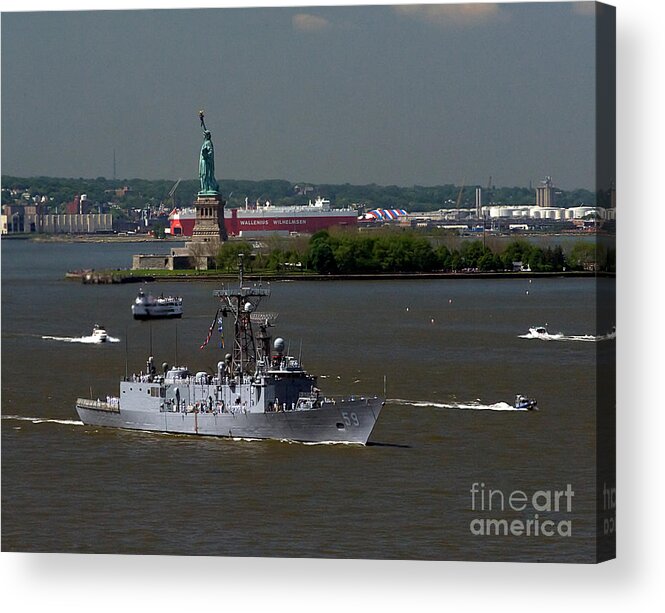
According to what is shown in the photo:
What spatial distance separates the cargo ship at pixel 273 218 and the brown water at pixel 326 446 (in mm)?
648

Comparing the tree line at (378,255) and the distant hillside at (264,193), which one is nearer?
Result: the distant hillside at (264,193)

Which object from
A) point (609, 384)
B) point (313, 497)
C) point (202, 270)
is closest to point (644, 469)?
point (609, 384)

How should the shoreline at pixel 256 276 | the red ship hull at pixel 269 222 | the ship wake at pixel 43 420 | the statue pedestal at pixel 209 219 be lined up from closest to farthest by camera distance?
the ship wake at pixel 43 420 → the statue pedestal at pixel 209 219 → the red ship hull at pixel 269 222 → the shoreline at pixel 256 276

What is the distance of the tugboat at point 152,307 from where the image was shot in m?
23.5

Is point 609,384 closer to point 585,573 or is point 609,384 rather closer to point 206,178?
point 585,573

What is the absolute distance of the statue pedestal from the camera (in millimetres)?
23453

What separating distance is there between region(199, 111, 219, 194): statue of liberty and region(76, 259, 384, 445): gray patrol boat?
1072 mm

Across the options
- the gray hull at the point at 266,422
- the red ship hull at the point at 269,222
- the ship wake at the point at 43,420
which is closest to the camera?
the ship wake at the point at 43,420

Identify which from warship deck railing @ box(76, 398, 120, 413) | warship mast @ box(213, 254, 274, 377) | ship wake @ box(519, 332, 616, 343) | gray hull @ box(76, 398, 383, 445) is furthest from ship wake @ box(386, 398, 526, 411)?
warship deck railing @ box(76, 398, 120, 413)

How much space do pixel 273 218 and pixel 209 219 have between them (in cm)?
70

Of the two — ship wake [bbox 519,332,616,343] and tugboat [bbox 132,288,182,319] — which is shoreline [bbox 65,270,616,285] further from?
ship wake [bbox 519,332,616,343]

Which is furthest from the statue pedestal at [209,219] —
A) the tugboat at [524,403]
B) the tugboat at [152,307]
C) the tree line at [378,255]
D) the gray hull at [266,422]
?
the tugboat at [524,403]

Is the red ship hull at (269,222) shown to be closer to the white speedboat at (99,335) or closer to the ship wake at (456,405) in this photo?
the white speedboat at (99,335)

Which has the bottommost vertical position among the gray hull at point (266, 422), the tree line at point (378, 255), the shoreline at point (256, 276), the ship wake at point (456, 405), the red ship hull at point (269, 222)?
the gray hull at point (266, 422)
